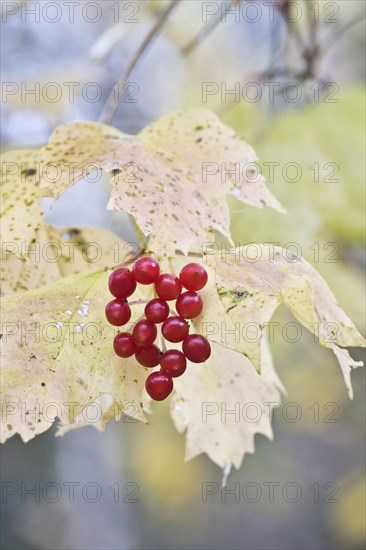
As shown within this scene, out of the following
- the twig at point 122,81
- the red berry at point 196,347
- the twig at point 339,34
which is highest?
the twig at point 339,34

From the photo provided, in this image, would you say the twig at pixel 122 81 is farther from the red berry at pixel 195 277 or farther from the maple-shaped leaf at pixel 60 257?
the red berry at pixel 195 277

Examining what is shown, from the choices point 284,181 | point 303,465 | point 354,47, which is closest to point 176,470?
point 303,465

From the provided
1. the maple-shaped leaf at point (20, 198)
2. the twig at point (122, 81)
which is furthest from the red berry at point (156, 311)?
the twig at point (122, 81)

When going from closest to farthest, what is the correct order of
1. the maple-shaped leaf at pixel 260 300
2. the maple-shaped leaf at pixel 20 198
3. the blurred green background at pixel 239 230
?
1. the maple-shaped leaf at pixel 260 300
2. the maple-shaped leaf at pixel 20 198
3. the blurred green background at pixel 239 230

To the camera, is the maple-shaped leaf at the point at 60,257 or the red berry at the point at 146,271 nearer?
the red berry at the point at 146,271

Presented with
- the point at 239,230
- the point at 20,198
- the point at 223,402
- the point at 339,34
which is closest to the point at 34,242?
the point at 20,198

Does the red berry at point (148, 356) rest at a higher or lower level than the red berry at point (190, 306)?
lower

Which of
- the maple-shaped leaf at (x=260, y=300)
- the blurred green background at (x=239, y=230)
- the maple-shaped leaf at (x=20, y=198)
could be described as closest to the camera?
the maple-shaped leaf at (x=260, y=300)

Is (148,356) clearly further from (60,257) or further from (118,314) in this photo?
(60,257)
